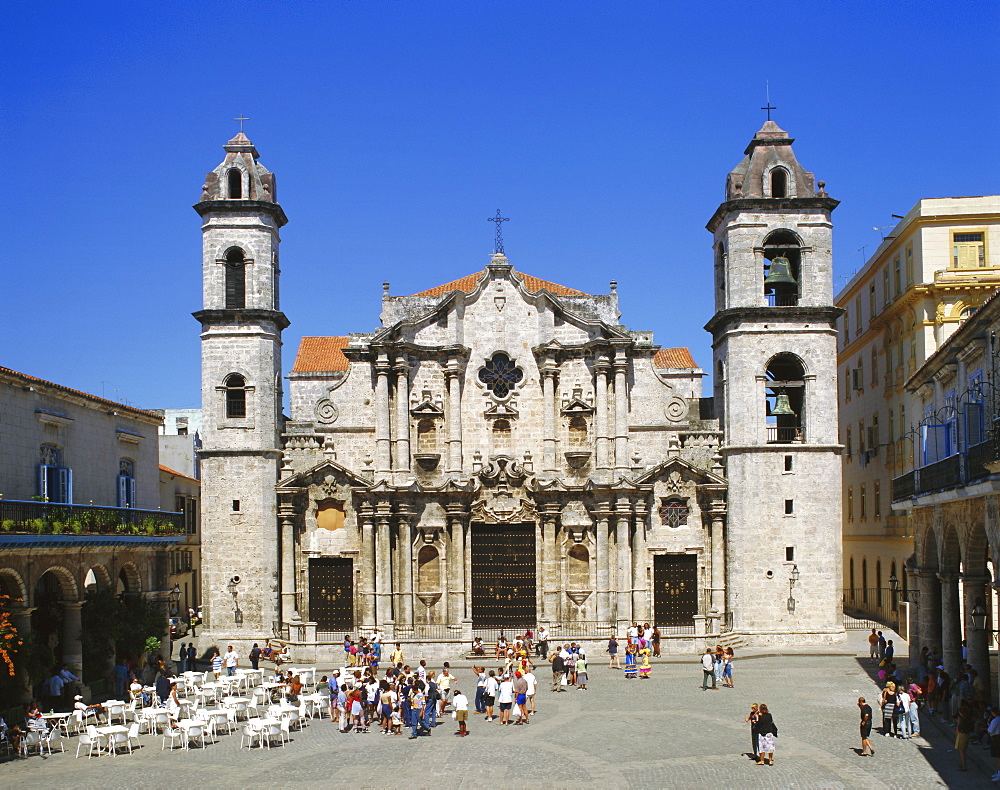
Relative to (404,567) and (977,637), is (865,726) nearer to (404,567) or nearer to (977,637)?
(977,637)

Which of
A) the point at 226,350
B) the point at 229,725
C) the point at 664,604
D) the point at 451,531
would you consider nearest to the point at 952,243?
the point at 664,604

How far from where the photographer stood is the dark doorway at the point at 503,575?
40.8 meters

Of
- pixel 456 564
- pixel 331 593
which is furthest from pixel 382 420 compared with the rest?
pixel 331 593

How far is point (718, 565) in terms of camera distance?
39844mm

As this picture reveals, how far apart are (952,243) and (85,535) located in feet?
105

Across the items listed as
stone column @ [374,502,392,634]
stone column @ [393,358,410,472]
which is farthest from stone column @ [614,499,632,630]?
stone column @ [374,502,392,634]

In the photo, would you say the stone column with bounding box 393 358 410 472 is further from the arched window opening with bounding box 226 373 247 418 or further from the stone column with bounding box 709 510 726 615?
the stone column with bounding box 709 510 726 615

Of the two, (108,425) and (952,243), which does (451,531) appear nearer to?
(108,425)

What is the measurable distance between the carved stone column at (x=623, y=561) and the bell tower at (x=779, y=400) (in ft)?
11.8

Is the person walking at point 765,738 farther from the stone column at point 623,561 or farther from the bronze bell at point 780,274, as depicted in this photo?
the bronze bell at point 780,274

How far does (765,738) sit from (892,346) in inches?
1063

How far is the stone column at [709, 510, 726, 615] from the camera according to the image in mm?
39812

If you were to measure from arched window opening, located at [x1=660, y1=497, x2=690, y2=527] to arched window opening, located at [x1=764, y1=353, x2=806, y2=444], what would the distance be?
4057 millimetres

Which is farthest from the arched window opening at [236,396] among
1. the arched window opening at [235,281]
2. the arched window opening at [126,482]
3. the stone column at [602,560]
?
the stone column at [602,560]
